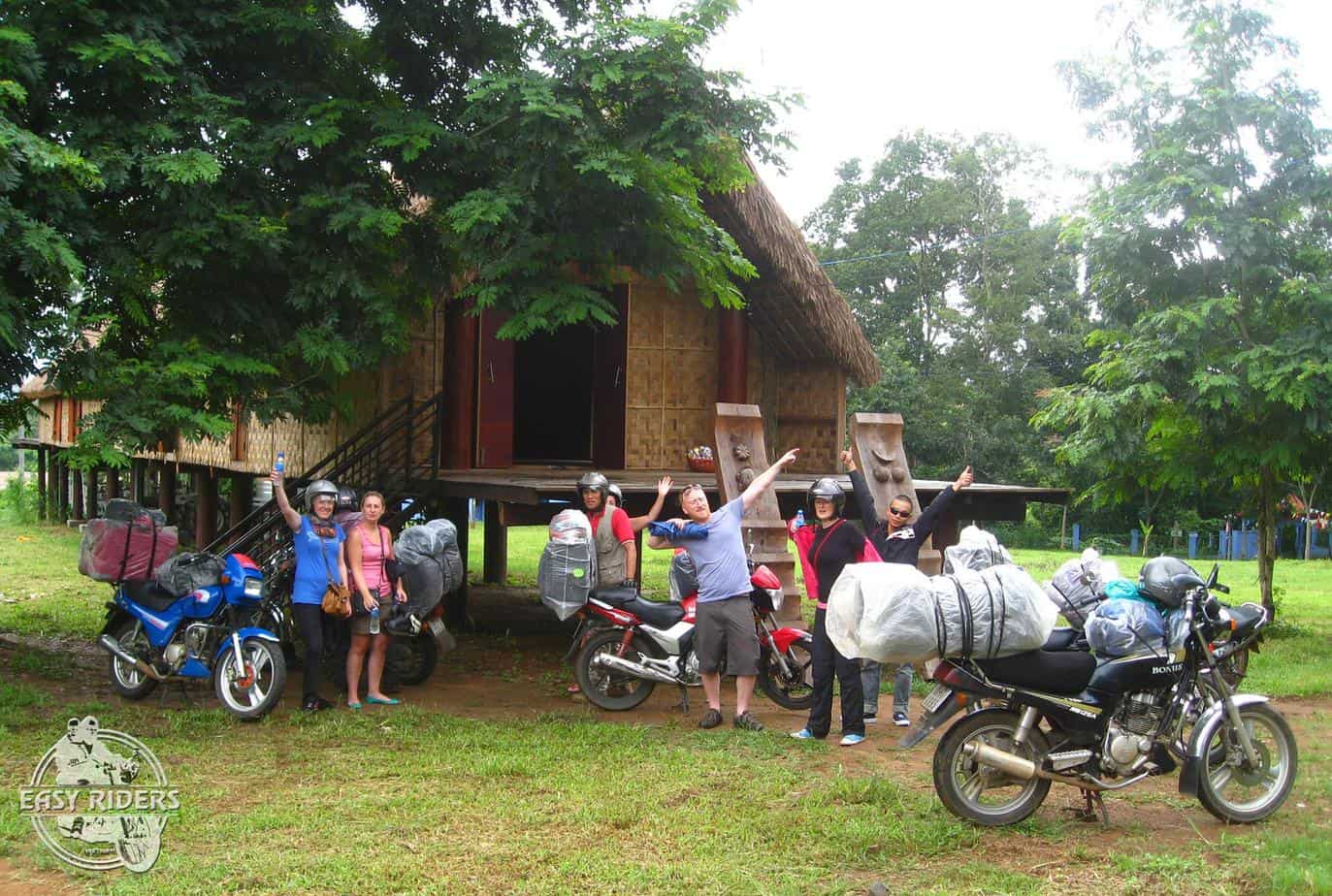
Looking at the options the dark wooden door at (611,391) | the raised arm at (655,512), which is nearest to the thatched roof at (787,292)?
the dark wooden door at (611,391)

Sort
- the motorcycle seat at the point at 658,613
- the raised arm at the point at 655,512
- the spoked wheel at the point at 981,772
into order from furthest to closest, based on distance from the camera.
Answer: the raised arm at the point at 655,512 → the motorcycle seat at the point at 658,613 → the spoked wheel at the point at 981,772

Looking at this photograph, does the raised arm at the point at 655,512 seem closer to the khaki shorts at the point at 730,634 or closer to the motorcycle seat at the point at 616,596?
the motorcycle seat at the point at 616,596

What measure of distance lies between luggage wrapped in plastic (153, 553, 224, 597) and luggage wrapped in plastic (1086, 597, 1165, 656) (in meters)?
5.33

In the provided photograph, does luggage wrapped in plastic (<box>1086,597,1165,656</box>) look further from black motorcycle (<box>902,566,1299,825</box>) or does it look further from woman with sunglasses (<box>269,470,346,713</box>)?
woman with sunglasses (<box>269,470,346,713</box>)

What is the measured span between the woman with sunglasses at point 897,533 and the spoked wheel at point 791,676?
37 centimetres

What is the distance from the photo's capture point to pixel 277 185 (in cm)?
844

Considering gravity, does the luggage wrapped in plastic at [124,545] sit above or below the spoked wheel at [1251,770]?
above

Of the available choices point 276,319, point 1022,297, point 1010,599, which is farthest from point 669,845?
point 1022,297

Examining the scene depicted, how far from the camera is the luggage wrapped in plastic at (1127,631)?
5.50 meters

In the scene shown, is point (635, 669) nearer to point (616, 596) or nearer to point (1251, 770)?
point (616, 596)

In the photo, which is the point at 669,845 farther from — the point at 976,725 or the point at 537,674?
the point at 537,674

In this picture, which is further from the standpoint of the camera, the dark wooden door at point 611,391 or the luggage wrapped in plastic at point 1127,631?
the dark wooden door at point 611,391

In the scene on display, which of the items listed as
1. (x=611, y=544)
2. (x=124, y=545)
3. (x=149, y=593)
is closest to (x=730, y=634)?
(x=611, y=544)

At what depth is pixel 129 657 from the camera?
313 inches
